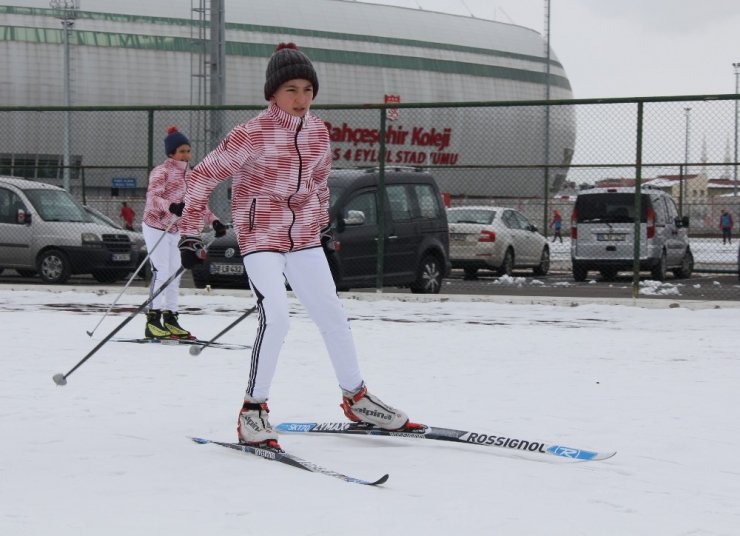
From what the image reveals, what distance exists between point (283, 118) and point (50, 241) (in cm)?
1352

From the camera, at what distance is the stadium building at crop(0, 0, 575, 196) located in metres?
59.8

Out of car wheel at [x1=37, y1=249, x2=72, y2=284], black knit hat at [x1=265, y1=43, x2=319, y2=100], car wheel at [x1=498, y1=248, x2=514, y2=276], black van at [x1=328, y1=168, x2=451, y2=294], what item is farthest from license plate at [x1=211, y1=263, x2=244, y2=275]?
black knit hat at [x1=265, y1=43, x2=319, y2=100]

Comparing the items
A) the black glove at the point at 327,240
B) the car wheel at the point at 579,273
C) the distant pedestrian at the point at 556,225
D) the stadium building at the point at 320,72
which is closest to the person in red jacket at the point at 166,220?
the black glove at the point at 327,240

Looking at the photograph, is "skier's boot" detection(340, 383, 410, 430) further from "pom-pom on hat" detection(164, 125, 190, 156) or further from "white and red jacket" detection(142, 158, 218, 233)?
"pom-pom on hat" detection(164, 125, 190, 156)

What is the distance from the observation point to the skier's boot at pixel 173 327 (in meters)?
9.89

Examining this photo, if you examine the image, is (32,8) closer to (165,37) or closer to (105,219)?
(165,37)

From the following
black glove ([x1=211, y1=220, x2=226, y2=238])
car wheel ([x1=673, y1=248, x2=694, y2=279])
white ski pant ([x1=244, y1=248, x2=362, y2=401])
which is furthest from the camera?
car wheel ([x1=673, y1=248, x2=694, y2=279])

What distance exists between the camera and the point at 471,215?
883 inches

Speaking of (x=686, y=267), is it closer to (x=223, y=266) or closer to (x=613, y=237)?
(x=613, y=237)

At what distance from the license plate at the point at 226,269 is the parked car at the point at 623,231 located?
743 centimetres

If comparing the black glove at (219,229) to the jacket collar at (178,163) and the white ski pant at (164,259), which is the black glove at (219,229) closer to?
the white ski pant at (164,259)

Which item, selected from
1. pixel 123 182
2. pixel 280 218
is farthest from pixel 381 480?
pixel 123 182

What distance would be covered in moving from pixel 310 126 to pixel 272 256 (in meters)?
0.66

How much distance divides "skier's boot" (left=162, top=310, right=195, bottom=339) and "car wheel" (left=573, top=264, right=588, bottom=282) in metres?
12.0
